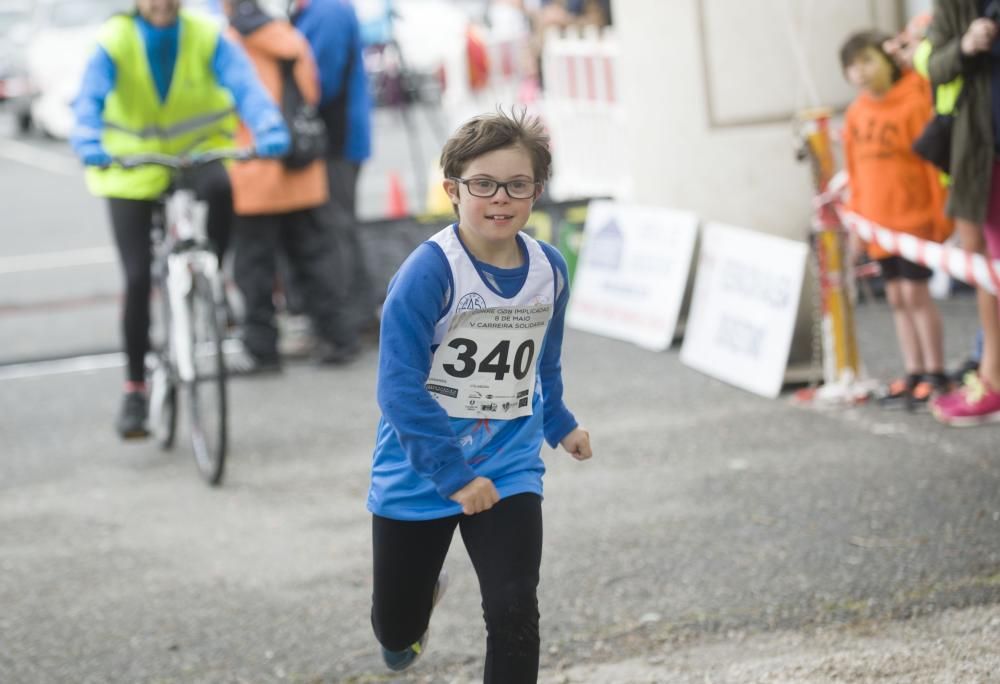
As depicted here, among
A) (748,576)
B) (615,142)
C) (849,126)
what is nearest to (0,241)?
(615,142)

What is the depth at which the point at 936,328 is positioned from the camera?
7.13 meters

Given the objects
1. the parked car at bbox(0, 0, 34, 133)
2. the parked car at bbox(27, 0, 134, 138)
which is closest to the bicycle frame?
the parked car at bbox(27, 0, 134, 138)

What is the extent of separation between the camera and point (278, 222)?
9.47 metres

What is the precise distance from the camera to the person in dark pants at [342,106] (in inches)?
375

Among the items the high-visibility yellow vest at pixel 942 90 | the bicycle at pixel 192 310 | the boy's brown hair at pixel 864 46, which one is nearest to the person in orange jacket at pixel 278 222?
the bicycle at pixel 192 310

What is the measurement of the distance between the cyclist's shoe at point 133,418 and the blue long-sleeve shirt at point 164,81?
123 centimetres

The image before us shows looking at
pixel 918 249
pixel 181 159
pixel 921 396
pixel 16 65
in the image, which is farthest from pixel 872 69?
pixel 16 65

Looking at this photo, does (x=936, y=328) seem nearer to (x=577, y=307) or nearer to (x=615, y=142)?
(x=577, y=307)

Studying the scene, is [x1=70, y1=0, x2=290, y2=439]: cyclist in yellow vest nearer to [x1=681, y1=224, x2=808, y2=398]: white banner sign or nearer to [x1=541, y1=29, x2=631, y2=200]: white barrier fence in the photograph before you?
[x1=681, y1=224, x2=808, y2=398]: white banner sign

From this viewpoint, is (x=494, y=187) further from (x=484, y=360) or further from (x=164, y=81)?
(x=164, y=81)

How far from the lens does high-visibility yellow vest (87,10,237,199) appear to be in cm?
728

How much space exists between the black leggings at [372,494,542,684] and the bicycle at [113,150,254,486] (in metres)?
3.12

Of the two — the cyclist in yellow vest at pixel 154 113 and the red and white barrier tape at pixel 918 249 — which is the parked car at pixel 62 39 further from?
the red and white barrier tape at pixel 918 249

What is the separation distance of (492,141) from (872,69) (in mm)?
3822
